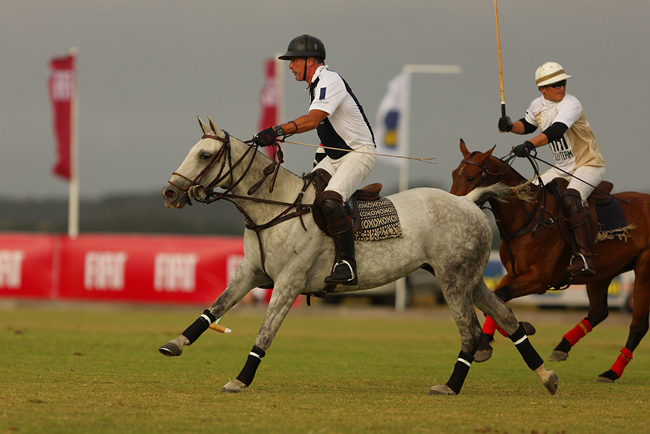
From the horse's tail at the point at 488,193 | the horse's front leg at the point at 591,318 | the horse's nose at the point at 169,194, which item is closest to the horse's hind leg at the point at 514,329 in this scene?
the horse's tail at the point at 488,193

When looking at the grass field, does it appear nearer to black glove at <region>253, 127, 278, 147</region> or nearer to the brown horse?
the brown horse

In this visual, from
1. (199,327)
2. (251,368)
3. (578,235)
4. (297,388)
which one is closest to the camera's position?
(251,368)

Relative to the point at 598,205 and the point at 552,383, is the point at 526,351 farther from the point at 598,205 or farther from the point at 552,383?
the point at 598,205

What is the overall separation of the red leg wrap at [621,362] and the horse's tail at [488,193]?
91.9 inches

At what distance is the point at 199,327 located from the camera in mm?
7242

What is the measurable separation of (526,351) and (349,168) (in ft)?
8.12

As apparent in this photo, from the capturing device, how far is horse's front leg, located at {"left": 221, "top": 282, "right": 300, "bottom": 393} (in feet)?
23.2

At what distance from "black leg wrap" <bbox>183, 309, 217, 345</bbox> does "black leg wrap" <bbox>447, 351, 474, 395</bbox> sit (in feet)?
7.61

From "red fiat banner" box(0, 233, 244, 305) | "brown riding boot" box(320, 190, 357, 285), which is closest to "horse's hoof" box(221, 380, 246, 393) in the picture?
"brown riding boot" box(320, 190, 357, 285)

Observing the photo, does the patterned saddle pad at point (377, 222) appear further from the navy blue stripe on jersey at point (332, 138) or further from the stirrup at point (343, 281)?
the navy blue stripe on jersey at point (332, 138)

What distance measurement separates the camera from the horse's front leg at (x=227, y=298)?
23.7 feet

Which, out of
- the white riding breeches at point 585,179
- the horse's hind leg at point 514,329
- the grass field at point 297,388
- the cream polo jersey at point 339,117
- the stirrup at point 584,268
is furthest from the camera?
the white riding breeches at point 585,179

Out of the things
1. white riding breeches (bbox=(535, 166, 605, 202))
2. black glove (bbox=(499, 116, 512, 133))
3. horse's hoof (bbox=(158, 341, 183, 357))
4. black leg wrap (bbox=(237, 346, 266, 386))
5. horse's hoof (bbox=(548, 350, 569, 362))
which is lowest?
horse's hoof (bbox=(548, 350, 569, 362))

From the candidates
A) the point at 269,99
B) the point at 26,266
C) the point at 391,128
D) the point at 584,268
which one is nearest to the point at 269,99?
the point at 269,99
